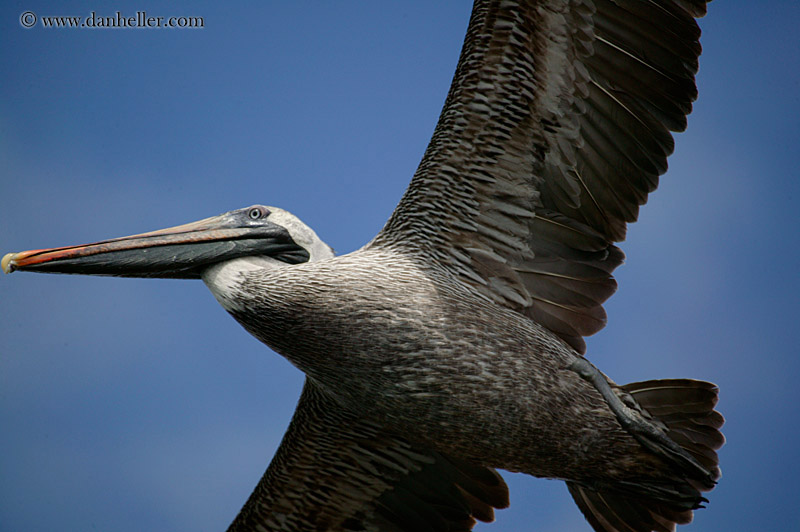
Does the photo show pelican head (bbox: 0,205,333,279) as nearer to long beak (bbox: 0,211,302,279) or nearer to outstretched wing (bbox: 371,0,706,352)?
long beak (bbox: 0,211,302,279)

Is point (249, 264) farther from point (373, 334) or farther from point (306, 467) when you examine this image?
point (306, 467)

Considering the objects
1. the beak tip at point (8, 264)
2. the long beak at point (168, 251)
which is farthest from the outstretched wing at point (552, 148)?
the beak tip at point (8, 264)

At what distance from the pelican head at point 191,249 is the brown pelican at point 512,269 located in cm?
1

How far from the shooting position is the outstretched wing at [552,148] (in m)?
5.85

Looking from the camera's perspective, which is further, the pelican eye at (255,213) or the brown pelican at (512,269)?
the pelican eye at (255,213)

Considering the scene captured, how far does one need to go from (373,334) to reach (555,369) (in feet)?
4.20

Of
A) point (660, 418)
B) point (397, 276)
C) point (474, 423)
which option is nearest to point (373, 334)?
point (397, 276)

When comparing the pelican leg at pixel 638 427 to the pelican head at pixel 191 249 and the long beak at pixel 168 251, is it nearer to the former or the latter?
the pelican head at pixel 191 249

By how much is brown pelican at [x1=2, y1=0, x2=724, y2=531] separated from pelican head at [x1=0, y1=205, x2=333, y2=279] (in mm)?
14

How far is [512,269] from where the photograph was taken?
6.38 m

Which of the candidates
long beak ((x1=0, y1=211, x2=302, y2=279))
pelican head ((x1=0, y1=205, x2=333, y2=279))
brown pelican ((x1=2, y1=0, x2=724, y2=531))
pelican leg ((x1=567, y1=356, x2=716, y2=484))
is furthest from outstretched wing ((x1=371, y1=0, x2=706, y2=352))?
long beak ((x1=0, y1=211, x2=302, y2=279))

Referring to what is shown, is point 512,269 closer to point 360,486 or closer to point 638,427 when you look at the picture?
point 638,427

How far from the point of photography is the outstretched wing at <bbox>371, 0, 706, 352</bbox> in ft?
19.2

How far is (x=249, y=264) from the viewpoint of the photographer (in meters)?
6.20
